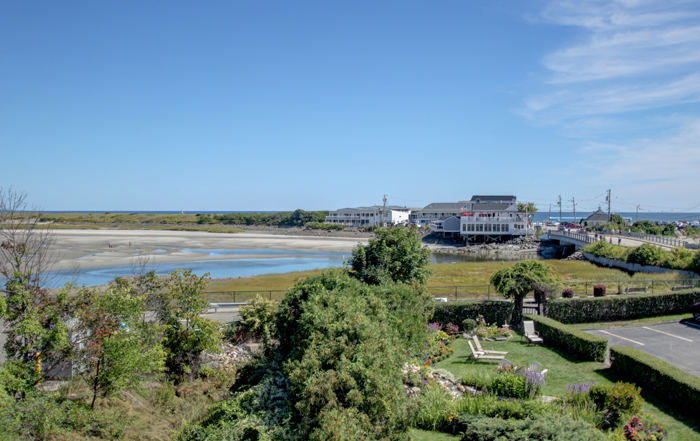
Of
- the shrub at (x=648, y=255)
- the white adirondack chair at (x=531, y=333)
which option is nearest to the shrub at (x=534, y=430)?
the white adirondack chair at (x=531, y=333)

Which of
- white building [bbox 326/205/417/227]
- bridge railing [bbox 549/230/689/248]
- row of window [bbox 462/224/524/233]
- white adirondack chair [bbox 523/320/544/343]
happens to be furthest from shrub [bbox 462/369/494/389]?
white building [bbox 326/205/417/227]

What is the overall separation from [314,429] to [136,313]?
25.7 ft

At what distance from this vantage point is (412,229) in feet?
64.7

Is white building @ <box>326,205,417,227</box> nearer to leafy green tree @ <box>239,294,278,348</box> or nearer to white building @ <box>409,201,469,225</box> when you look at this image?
white building @ <box>409,201,469,225</box>

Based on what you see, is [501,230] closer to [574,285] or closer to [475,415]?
[574,285]

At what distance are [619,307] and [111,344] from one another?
77.3 feet

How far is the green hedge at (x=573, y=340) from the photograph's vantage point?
14.9 m

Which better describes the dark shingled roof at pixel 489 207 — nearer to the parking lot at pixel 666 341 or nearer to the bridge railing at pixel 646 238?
the bridge railing at pixel 646 238

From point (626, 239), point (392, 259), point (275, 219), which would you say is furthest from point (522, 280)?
point (275, 219)

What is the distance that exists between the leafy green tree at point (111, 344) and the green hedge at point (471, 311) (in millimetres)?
13449

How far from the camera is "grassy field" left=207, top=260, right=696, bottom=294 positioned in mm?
31359

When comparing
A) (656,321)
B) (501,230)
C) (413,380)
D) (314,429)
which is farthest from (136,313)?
(501,230)

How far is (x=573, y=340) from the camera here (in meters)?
15.8

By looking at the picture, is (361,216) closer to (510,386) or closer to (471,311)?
(471,311)
